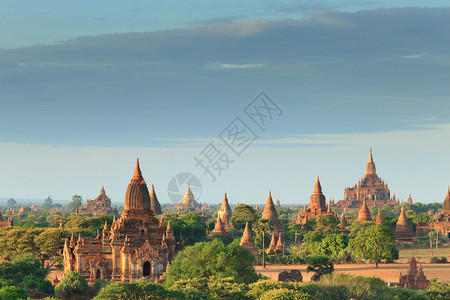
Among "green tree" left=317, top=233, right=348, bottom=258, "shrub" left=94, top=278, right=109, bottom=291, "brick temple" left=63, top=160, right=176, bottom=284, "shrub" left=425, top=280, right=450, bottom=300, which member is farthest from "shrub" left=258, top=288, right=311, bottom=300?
"green tree" left=317, top=233, right=348, bottom=258

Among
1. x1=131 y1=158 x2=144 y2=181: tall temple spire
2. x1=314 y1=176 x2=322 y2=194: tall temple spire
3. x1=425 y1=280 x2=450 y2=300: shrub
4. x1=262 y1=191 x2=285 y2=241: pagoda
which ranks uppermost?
x1=314 y1=176 x2=322 y2=194: tall temple spire

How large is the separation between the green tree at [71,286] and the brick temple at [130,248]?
19.8 ft

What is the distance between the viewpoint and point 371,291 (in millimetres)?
48812

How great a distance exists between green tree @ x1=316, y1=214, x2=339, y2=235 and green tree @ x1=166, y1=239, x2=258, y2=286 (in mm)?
63723

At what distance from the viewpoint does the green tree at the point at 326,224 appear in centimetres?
11850

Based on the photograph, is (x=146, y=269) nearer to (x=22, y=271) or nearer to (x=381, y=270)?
(x=22, y=271)

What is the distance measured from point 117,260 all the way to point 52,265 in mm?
18014

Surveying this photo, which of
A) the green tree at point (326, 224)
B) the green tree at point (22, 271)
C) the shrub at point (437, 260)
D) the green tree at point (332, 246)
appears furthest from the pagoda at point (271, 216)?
the green tree at point (22, 271)

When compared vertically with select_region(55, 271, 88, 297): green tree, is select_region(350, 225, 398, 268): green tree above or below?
above

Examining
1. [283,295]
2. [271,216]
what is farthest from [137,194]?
[271,216]

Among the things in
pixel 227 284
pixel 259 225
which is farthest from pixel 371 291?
pixel 259 225

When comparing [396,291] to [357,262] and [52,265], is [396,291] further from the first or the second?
[52,265]

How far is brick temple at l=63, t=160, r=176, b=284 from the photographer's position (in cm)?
6450

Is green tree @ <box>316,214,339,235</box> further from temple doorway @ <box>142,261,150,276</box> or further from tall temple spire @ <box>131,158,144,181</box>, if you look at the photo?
temple doorway @ <box>142,261,150,276</box>
